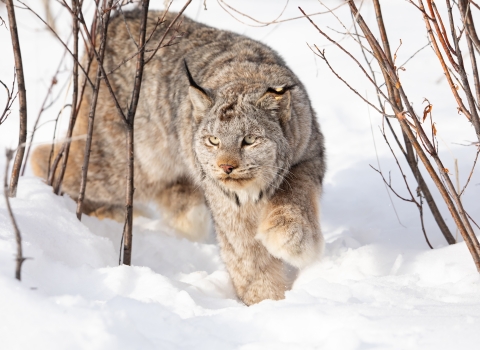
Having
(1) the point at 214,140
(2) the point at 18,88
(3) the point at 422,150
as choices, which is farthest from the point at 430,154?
(2) the point at 18,88

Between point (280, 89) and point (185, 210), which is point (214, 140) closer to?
point (280, 89)

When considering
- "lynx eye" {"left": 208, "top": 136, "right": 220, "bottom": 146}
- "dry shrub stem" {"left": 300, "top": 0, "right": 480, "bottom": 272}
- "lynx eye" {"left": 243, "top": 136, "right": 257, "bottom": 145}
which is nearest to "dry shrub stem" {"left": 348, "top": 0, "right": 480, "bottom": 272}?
"dry shrub stem" {"left": 300, "top": 0, "right": 480, "bottom": 272}

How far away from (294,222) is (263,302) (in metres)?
1.01

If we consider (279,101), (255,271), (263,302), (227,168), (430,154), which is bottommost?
(255,271)

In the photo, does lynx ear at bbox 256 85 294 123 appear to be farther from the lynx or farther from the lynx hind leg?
the lynx hind leg

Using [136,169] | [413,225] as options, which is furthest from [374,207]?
[136,169]

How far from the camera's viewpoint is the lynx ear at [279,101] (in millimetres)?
3311

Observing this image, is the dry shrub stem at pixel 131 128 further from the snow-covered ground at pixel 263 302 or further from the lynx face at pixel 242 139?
the lynx face at pixel 242 139

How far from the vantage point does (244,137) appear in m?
3.28

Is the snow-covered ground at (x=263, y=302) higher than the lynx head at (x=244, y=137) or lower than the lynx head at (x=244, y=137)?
lower

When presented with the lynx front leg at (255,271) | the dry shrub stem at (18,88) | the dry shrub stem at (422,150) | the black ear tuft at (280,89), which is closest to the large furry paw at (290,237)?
the lynx front leg at (255,271)

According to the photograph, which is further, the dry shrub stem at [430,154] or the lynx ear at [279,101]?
the lynx ear at [279,101]

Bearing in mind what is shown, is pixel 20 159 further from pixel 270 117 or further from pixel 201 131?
pixel 270 117

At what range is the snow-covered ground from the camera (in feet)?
6.66
